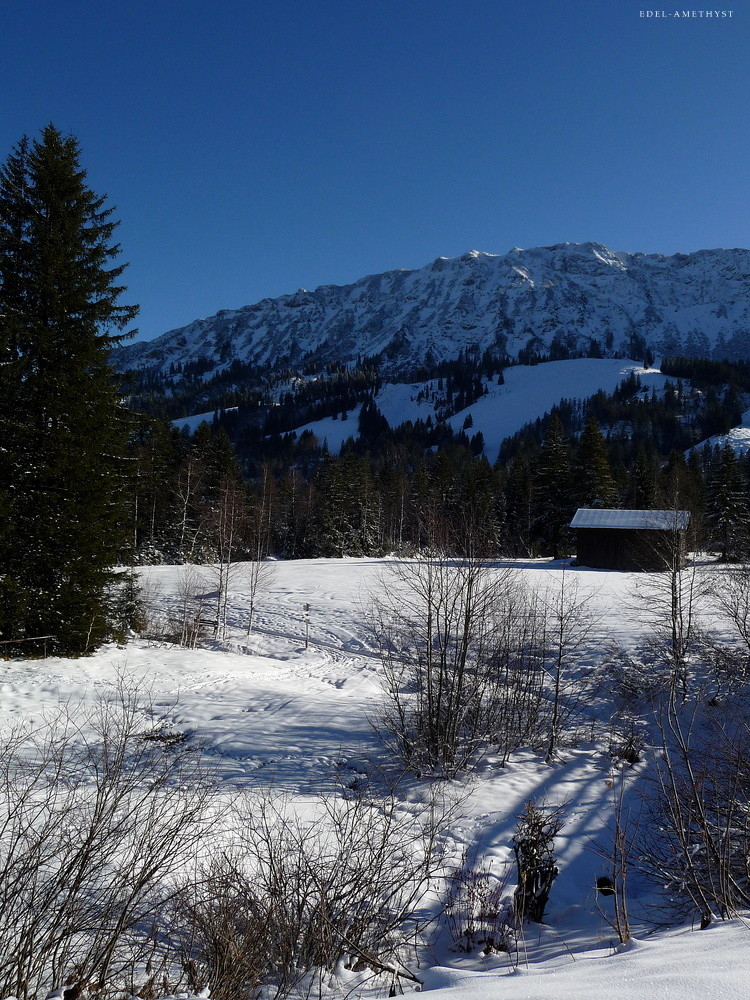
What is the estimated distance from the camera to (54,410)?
47.2 ft

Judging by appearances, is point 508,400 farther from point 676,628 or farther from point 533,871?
point 533,871

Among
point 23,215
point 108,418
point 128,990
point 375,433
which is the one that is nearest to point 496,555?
point 128,990

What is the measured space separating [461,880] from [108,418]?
1417 centimetres

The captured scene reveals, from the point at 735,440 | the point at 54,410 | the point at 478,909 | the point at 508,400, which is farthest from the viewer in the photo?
the point at 508,400

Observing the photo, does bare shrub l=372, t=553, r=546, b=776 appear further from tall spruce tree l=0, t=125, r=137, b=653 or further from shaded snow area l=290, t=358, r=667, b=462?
shaded snow area l=290, t=358, r=667, b=462

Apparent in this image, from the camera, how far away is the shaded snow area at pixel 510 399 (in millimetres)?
157625

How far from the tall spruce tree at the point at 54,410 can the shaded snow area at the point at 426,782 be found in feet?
6.73

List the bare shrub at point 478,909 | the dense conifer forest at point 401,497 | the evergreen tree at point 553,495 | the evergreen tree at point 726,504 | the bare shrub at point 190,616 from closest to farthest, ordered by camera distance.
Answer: the bare shrub at point 478,909 < the bare shrub at point 190,616 < the dense conifer forest at point 401,497 < the evergreen tree at point 726,504 < the evergreen tree at point 553,495

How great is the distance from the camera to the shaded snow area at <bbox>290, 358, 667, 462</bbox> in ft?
517

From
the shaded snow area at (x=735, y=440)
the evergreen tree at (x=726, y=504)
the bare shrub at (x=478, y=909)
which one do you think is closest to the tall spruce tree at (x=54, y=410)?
the bare shrub at (x=478, y=909)

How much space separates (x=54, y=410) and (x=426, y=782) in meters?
13.1

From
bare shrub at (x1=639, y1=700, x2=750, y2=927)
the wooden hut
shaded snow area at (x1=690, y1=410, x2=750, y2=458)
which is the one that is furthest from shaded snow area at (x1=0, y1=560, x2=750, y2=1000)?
shaded snow area at (x1=690, y1=410, x2=750, y2=458)

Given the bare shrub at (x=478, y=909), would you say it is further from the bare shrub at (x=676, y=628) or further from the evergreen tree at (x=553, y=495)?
the evergreen tree at (x=553, y=495)

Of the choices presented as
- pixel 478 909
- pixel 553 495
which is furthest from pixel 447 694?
pixel 553 495
